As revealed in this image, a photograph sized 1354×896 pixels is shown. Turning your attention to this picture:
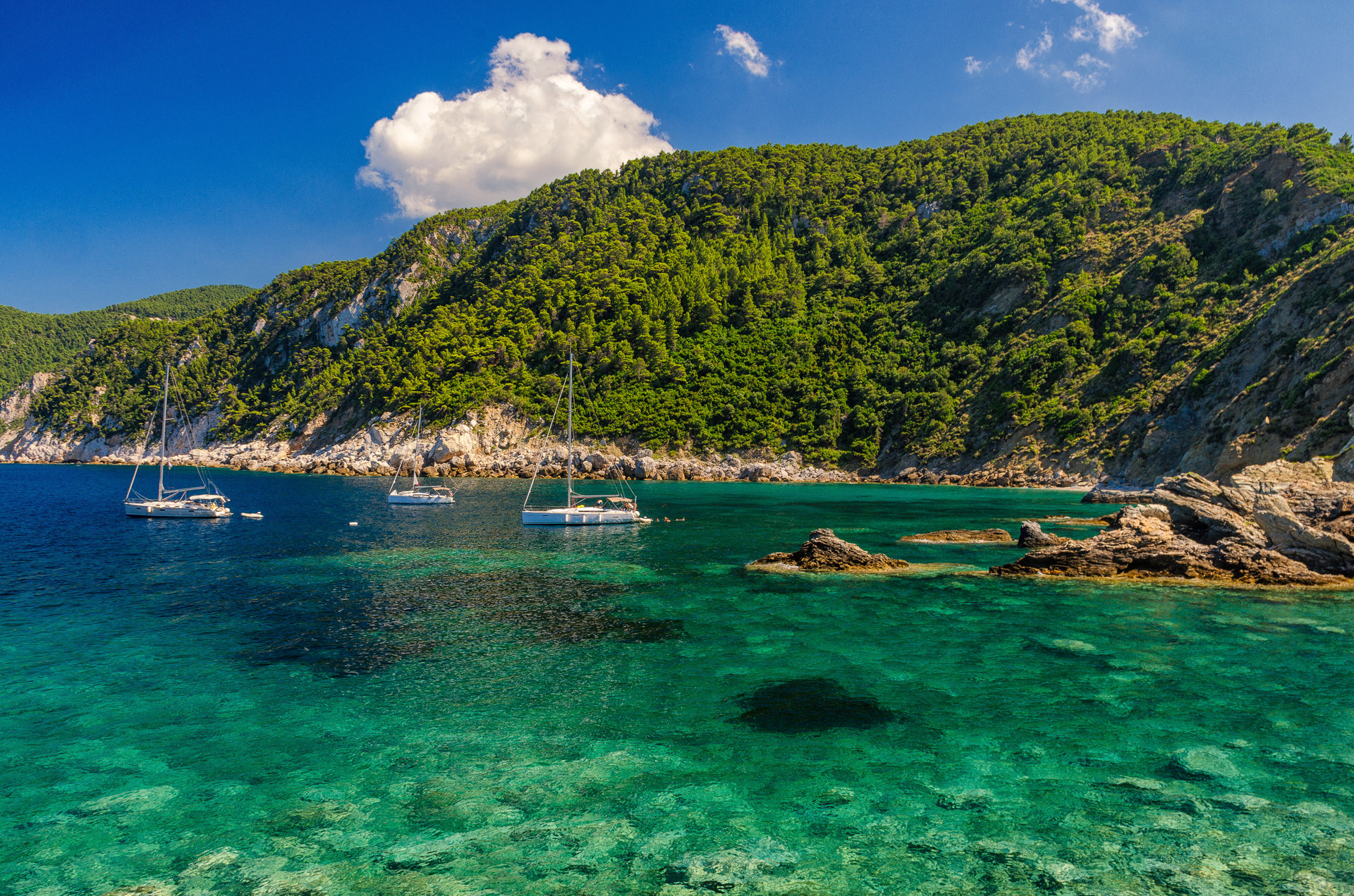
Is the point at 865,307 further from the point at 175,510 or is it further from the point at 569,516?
the point at 175,510

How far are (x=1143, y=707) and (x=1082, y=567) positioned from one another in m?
15.2

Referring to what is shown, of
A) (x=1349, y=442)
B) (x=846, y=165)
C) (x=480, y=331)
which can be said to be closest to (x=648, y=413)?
(x=480, y=331)

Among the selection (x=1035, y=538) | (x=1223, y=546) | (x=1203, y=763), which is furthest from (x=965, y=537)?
(x=1203, y=763)

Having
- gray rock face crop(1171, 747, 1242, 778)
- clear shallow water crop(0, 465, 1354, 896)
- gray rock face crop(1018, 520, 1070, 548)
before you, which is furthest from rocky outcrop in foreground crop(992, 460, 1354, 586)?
gray rock face crop(1171, 747, 1242, 778)

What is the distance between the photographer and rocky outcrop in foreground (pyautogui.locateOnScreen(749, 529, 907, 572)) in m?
27.1

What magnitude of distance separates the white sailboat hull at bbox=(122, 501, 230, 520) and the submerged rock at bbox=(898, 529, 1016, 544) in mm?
46717

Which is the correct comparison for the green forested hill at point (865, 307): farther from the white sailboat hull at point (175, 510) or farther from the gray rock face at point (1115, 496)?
the white sailboat hull at point (175, 510)

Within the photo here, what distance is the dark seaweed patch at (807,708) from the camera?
11.8 m

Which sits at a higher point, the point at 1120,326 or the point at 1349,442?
the point at 1120,326

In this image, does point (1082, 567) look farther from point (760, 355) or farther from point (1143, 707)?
point (760, 355)

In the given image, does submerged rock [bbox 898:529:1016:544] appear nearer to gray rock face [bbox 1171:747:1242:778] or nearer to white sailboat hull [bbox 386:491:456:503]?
gray rock face [bbox 1171:747:1242:778]

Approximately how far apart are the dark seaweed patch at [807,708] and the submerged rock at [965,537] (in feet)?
79.6

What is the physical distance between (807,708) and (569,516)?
3409 centimetres

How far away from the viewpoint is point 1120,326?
279ft
